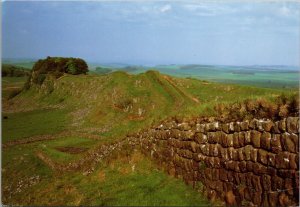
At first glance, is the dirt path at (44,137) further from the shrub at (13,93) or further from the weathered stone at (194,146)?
the shrub at (13,93)

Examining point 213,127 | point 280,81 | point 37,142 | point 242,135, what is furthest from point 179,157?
point 280,81

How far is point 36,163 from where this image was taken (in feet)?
73.9

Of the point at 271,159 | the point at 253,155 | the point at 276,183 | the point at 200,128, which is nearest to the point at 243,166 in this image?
the point at 253,155

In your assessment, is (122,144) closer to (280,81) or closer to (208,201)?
(208,201)

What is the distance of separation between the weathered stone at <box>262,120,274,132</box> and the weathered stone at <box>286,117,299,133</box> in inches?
17.7

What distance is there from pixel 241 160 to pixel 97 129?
2079 cm

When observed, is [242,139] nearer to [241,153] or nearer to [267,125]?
[241,153]

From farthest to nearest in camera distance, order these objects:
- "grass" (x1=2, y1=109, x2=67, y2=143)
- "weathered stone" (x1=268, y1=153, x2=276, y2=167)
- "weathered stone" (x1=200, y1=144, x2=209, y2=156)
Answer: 1. "grass" (x1=2, y1=109, x2=67, y2=143)
2. "weathered stone" (x1=200, y1=144, x2=209, y2=156)
3. "weathered stone" (x1=268, y1=153, x2=276, y2=167)

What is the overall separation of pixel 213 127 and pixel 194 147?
1.16 m

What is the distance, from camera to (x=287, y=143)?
8.62m

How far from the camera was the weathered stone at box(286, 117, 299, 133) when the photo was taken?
334 inches

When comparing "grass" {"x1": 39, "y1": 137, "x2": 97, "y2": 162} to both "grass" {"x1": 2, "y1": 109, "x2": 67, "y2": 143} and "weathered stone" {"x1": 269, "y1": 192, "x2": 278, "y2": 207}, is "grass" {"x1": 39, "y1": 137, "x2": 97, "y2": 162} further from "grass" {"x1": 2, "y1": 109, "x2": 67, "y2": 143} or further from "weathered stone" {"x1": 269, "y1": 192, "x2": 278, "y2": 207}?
"weathered stone" {"x1": 269, "y1": 192, "x2": 278, "y2": 207}

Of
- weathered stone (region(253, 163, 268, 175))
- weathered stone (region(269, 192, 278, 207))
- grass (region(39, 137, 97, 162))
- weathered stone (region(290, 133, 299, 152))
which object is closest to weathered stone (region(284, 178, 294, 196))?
weathered stone (region(269, 192, 278, 207))

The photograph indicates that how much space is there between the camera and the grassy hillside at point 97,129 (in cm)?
1264
